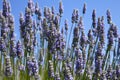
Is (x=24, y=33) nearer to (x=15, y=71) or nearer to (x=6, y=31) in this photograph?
(x=6, y=31)

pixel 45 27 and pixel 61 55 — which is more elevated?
pixel 45 27

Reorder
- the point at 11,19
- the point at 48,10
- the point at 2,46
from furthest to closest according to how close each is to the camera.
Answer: the point at 48,10 < the point at 11,19 < the point at 2,46

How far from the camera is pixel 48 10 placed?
4.59 meters

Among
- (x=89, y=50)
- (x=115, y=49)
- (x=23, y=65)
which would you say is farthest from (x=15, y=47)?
(x=115, y=49)

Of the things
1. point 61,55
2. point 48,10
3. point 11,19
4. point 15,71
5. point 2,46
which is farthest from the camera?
point 48,10

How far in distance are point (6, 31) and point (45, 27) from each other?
51 cm

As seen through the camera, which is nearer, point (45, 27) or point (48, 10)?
point (45, 27)

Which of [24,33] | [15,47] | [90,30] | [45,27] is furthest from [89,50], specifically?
[15,47]

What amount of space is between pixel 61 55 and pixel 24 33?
0.47 metres

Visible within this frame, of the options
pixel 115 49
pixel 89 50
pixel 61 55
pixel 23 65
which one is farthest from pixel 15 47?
pixel 115 49

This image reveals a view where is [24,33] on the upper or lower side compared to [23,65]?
upper

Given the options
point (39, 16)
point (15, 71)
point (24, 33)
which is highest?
point (39, 16)

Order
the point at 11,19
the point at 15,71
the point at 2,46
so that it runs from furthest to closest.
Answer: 1. the point at 11,19
2. the point at 15,71
3. the point at 2,46

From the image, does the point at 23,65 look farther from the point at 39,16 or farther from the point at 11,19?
the point at 39,16
